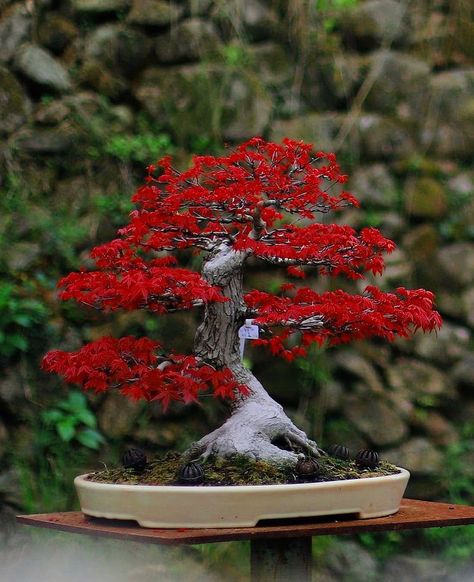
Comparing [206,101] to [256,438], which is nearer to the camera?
[256,438]

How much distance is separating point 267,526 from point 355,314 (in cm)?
39

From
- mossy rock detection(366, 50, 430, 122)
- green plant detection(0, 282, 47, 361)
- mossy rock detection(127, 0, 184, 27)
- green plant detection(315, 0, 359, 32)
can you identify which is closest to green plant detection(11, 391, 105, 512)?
green plant detection(0, 282, 47, 361)

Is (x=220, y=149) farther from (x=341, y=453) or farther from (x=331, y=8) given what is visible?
(x=341, y=453)

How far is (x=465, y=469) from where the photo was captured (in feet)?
8.93

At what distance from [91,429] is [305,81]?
145 cm

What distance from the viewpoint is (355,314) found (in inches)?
56.2

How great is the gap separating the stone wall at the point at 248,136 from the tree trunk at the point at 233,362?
3.76 feet

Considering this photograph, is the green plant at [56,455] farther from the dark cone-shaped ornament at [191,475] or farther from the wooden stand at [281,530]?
the dark cone-shaped ornament at [191,475]

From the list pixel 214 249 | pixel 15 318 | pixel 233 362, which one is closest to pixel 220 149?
pixel 15 318

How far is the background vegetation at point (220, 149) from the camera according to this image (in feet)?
8.55

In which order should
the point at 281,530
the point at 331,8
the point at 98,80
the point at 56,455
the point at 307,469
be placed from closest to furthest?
the point at 281,530 < the point at 307,469 < the point at 56,455 < the point at 98,80 < the point at 331,8

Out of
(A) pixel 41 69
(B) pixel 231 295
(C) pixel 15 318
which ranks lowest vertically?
(C) pixel 15 318

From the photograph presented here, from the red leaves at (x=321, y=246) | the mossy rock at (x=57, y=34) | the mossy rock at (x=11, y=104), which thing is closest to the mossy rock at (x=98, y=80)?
the mossy rock at (x=57, y=34)

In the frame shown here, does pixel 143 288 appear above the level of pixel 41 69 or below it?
below
